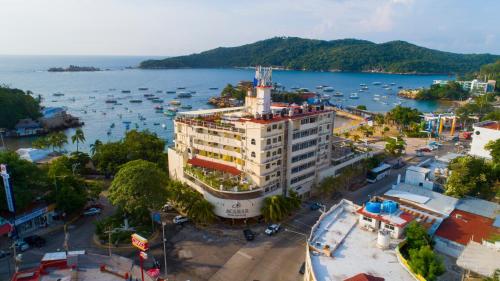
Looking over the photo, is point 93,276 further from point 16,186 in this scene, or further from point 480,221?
point 480,221

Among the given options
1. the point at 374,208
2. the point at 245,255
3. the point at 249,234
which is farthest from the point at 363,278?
the point at 249,234

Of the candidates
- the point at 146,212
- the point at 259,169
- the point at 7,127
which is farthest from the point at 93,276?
the point at 7,127

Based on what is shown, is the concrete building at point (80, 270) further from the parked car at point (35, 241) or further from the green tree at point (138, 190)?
the parked car at point (35, 241)

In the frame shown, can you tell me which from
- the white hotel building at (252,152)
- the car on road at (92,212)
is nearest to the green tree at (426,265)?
the white hotel building at (252,152)

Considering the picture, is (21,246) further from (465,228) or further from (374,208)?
(465,228)

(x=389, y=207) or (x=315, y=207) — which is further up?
(x=389, y=207)

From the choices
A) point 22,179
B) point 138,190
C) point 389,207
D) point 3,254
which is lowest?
point 3,254

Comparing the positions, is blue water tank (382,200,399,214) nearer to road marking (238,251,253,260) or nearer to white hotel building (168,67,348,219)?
white hotel building (168,67,348,219)
